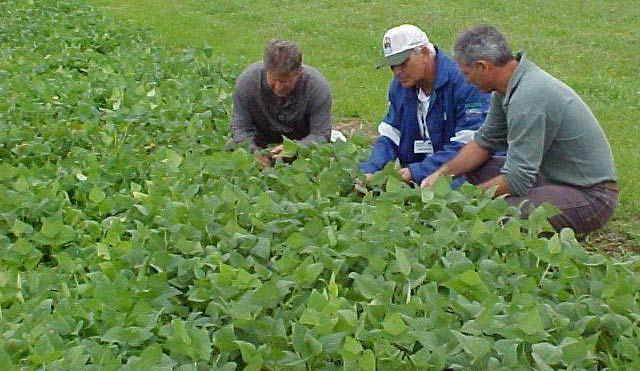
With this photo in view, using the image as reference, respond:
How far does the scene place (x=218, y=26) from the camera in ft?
39.4

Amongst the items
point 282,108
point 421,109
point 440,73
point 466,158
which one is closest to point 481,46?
point 440,73

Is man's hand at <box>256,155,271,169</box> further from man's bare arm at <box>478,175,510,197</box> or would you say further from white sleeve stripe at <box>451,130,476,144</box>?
man's bare arm at <box>478,175,510,197</box>

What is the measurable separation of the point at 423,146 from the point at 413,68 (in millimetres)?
560

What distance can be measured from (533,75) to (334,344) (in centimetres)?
223

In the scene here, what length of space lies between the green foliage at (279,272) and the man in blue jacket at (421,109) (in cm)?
29

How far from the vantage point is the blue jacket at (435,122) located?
522 centimetres

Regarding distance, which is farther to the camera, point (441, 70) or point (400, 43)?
point (441, 70)

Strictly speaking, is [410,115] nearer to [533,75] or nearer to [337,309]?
[533,75]

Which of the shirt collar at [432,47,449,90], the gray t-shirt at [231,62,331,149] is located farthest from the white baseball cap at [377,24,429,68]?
the gray t-shirt at [231,62,331,149]

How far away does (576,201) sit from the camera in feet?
16.0

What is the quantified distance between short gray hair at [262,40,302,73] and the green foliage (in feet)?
1.53

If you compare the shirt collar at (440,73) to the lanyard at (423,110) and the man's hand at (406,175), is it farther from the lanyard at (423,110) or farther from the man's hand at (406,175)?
the man's hand at (406,175)

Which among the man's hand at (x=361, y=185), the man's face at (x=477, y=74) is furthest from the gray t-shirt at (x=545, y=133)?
the man's hand at (x=361, y=185)

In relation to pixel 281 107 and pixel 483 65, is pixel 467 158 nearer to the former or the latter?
pixel 483 65
